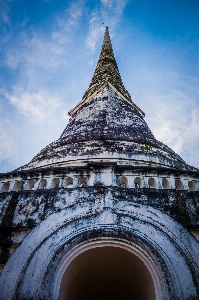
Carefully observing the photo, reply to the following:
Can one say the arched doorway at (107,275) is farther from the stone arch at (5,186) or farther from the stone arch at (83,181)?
the stone arch at (5,186)

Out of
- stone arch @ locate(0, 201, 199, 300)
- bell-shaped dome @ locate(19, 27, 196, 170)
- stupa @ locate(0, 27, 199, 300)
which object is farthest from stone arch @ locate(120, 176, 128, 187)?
bell-shaped dome @ locate(19, 27, 196, 170)

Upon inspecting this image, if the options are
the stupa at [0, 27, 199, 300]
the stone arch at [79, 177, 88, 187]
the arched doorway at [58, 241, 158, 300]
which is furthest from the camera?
the stone arch at [79, 177, 88, 187]

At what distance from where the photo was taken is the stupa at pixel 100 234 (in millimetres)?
3297

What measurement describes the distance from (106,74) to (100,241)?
1315 centimetres

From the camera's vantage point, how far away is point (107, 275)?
459cm

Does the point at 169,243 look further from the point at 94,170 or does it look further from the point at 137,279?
the point at 94,170

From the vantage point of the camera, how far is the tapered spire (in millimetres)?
13828

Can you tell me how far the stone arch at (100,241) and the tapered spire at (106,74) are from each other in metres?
10.2

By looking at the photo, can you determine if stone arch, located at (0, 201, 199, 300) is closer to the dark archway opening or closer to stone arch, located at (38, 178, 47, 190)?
the dark archway opening

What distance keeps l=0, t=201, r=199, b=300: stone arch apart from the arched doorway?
0.13m

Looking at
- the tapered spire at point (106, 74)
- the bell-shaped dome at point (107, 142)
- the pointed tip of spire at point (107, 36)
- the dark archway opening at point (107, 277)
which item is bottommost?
the dark archway opening at point (107, 277)

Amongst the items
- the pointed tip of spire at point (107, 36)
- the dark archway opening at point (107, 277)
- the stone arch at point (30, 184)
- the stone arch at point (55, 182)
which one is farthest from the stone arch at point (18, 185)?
the pointed tip of spire at point (107, 36)

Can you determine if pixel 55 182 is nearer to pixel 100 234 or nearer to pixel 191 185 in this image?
pixel 100 234

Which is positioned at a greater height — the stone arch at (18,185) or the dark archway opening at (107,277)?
the stone arch at (18,185)
